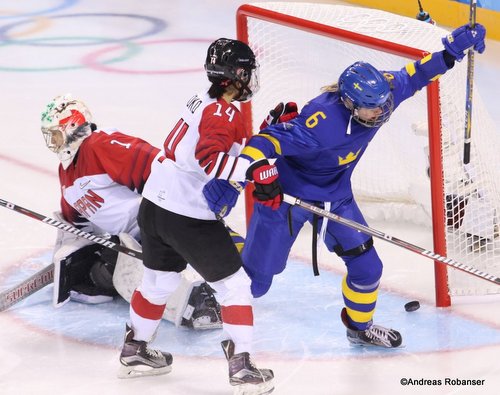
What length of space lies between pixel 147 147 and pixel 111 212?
27 cm

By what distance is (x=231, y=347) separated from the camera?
3.31 meters

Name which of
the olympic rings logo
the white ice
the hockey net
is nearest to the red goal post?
the hockey net

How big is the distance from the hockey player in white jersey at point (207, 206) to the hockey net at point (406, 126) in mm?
781

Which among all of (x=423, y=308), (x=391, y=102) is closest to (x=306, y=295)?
(x=423, y=308)

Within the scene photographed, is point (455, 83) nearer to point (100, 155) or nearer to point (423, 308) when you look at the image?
point (423, 308)

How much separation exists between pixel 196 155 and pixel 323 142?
1.36 ft

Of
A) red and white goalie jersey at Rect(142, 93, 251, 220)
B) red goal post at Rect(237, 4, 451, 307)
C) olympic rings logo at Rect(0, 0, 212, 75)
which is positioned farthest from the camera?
olympic rings logo at Rect(0, 0, 212, 75)

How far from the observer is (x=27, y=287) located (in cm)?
399

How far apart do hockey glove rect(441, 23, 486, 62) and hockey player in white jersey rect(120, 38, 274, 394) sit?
66 centimetres

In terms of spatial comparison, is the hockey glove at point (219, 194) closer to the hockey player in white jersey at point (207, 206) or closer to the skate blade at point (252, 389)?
the hockey player in white jersey at point (207, 206)

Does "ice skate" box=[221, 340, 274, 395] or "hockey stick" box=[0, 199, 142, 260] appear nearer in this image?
"ice skate" box=[221, 340, 274, 395]

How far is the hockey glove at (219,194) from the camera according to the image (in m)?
3.24

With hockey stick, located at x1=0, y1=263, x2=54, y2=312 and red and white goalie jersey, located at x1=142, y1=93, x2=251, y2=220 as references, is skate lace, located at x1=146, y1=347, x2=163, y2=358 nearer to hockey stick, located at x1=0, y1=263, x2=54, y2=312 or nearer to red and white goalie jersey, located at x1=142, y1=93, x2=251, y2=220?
red and white goalie jersey, located at x1=142, y1=93, x2=251, y2=220

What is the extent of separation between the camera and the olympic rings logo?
23.5ft
